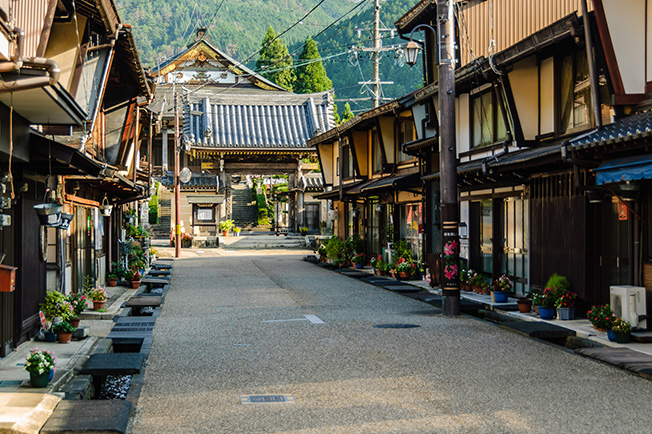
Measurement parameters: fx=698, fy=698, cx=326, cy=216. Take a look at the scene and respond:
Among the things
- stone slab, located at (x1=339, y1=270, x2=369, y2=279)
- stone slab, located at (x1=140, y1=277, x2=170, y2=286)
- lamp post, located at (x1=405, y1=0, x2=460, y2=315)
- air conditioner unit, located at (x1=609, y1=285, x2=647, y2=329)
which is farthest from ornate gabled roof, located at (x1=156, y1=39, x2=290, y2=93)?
air conditioner unit, located at (x1=609, y1=285, x2=647, y2=329)

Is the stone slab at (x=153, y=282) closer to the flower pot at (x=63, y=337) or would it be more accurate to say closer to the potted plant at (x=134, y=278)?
the potted plant at (x=134, y=278)

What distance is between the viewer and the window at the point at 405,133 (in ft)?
83.7

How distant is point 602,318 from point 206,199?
123 feet

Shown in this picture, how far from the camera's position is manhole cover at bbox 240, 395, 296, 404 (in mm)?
7840

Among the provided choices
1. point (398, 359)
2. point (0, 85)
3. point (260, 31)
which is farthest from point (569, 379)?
point (260, 31)

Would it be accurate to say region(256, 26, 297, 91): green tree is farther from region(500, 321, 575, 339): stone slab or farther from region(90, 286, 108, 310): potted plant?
region(500, 321, 575, 339): stone slab

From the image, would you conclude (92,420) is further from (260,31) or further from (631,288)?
(260,31)

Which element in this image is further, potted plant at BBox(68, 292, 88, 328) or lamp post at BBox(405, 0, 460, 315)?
lamp post at BBox(405, 0, 460, 315)

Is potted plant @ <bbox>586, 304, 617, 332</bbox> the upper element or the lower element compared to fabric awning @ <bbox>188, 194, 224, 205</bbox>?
lower

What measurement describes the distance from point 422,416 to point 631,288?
20.1 ft

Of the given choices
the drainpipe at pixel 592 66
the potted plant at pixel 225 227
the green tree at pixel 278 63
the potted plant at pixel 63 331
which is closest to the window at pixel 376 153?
the drainpipe at pixel 592 66

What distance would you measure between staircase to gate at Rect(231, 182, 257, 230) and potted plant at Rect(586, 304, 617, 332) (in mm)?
48582

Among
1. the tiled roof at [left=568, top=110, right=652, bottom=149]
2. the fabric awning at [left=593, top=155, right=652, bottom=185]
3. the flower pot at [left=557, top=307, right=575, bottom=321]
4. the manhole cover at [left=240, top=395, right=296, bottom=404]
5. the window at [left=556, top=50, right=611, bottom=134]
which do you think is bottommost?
the manhole cover at [left=240, top=395, right=296, bottom=404]

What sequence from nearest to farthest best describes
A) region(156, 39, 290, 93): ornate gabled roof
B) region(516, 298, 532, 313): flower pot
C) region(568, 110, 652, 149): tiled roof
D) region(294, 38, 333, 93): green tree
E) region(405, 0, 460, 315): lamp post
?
region(568, 110, 652, 149): tiled roof
region(516, 298, 532, 313): flower pot
region(405, 0, 460, 315): lamp post
region(156, 39, 290, 93): ornate gabled roof
region(294, 38, 333, 93): green tree
